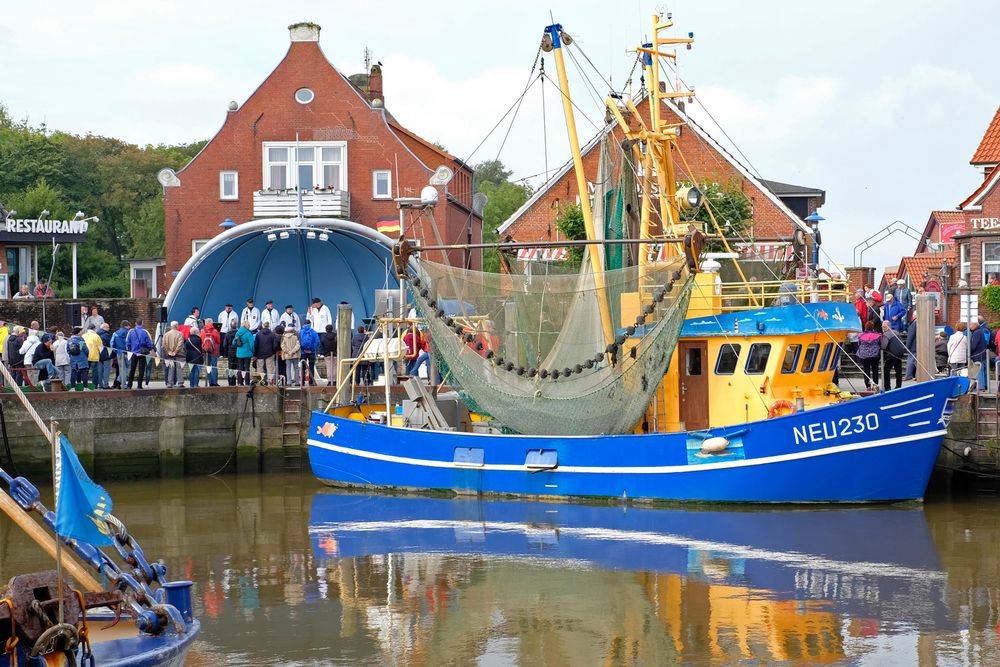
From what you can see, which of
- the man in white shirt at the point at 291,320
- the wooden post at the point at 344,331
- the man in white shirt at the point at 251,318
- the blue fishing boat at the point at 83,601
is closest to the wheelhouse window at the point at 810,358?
the wooden post at the point at 344,331

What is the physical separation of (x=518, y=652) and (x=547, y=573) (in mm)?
3594

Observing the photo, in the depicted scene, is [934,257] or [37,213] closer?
[934,257]

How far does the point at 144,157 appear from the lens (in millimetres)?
70250

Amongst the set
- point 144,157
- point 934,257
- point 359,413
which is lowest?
point 359,413

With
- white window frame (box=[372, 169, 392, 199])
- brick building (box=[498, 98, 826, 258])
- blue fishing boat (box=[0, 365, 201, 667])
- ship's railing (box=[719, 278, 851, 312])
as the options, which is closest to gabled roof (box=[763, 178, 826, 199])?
brick building (box=[498, 98, 826, 258])

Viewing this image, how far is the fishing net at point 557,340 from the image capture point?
2042 cm

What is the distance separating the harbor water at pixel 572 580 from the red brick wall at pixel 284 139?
17.8 metres

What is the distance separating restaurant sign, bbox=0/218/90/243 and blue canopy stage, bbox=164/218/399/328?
39.4ft

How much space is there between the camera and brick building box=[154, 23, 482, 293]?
39938 millimetres

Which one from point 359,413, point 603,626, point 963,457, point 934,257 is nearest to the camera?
point 603,626

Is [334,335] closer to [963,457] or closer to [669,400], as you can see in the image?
[669,400]

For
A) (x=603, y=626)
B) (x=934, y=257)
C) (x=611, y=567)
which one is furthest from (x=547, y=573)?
(x=934, y=257)

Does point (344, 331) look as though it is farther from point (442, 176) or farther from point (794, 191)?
point (794, 191)

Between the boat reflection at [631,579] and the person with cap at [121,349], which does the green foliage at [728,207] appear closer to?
the person with cap at [121,349]
